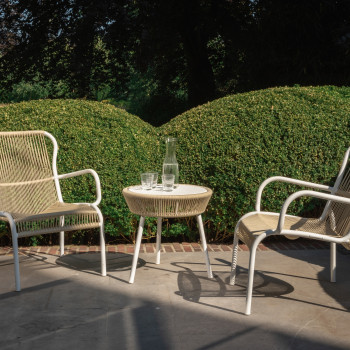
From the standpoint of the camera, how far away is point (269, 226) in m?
3.46

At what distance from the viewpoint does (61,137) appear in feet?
16.1

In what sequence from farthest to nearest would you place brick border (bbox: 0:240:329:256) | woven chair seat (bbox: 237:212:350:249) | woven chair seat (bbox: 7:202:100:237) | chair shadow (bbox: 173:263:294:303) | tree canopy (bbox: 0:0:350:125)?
tree canopy (bbox: 0:0:350:125) → brick border (bbox: 0:240:329:256) → woven chair seat (bbox: 7:202:100:237) → chair shadow (bbox: 173:263:294:303) → woven chair seat (bbox: 237:212:350:249)

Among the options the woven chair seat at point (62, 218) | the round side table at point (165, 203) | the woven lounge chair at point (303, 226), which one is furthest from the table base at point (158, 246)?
the woven chair seat at point (62, 218)

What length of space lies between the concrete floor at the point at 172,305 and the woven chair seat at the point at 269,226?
0.46m

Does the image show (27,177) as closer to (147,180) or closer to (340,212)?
(147,180)

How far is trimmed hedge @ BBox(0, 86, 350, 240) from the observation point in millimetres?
4910

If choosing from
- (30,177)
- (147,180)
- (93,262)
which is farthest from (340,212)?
(30,177)

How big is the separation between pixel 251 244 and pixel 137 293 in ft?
3.09

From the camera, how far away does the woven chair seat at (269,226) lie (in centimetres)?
337

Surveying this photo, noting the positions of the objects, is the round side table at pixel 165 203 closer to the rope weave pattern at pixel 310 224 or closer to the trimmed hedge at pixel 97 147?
the rope weave pattern at pixel 310 224

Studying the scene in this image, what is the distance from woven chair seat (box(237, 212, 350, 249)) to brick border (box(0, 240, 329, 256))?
4.00 feet

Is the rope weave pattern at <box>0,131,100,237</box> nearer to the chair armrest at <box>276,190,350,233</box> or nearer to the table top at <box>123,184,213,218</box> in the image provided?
the table top at <box>123,184,213,218</box>

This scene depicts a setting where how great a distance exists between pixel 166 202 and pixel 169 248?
4.38 ft

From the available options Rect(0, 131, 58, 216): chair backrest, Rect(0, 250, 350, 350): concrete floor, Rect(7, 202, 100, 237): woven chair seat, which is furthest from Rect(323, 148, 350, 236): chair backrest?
Rect(0, 131, 58, 216): chair backrest
